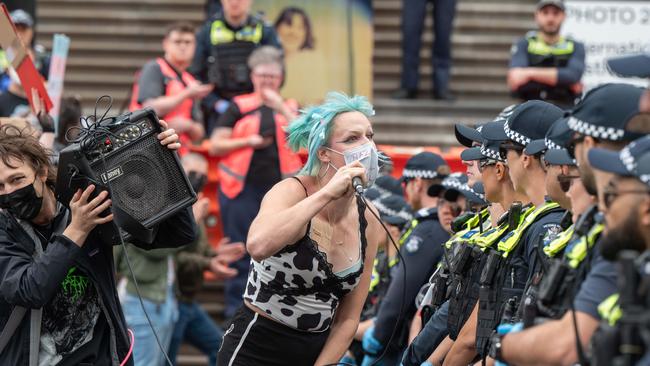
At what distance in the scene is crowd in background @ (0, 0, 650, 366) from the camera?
13.5ft

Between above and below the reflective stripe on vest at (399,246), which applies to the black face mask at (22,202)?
above

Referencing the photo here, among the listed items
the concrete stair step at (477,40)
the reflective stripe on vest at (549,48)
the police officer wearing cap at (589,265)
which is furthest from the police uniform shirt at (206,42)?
A: the police officer wearing cap at (589,265)

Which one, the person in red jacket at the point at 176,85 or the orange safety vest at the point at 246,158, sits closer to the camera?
the orange safety vest at the point at 246,158

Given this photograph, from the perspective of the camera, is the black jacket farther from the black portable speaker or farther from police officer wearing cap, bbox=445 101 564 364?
police officer wearing cap, bbox=445 101 564 364

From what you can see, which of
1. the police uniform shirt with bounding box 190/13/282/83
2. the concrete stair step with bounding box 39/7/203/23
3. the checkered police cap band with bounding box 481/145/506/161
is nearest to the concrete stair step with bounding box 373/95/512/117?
the police uniform shirt with bounding box 190/13/282/83

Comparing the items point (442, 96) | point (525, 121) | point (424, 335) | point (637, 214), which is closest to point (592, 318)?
point (637, 214)

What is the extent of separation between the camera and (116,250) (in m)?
9.45

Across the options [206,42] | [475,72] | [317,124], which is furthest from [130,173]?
[475,72]

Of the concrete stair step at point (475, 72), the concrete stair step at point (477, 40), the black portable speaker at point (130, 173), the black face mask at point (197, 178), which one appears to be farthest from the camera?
the concrete stair step at point (477, 40)

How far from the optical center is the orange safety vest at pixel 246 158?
422 inches

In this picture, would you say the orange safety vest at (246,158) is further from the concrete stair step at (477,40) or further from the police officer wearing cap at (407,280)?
the concrete stair step at (477,40)

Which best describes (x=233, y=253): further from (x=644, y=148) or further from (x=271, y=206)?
(x=644, y=148)

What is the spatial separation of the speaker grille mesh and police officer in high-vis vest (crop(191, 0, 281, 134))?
5.70m

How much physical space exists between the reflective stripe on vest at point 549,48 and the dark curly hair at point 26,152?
6.82m
